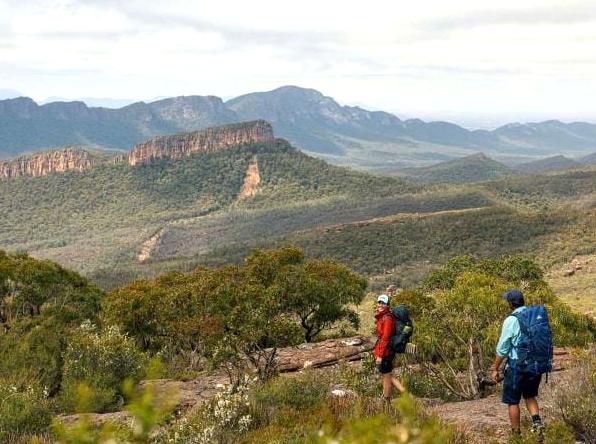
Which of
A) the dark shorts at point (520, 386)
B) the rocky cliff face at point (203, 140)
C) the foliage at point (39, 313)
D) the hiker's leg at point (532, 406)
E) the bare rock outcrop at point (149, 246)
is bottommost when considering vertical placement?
the bare rock outcrop at point (149, 246)

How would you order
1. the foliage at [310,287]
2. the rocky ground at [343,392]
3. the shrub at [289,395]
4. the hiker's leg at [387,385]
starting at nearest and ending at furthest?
the rocky ground at [343,392]
the shrub at [289,395]
the hiker's leg at [387,385]
the foliage at [310,287]

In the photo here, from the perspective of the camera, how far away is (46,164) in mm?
168125

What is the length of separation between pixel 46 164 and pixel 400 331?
176m

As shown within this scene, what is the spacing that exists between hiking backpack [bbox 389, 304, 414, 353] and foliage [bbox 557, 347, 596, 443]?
3054mm

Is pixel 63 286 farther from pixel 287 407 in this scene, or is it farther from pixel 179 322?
pixel 287 407

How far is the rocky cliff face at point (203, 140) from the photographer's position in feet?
608

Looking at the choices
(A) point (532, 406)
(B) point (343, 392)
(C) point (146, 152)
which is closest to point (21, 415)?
(B) point (343, 392)

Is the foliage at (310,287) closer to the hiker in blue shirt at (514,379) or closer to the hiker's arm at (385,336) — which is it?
the hiker's arm at (385,336)

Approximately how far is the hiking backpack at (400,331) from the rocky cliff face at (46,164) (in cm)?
17113

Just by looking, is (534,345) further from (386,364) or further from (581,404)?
(386,364)

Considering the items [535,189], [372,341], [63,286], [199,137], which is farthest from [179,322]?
[199,137]

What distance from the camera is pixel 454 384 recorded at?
14.5m

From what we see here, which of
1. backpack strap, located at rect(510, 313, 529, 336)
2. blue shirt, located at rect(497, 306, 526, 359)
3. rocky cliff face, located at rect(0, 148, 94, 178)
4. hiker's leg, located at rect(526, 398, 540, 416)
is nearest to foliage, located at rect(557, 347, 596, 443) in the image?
hiker's leg, located at rect(526, 398, 540, 416)

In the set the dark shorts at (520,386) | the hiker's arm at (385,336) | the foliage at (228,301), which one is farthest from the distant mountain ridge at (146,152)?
the dark shorts at (520,386)
